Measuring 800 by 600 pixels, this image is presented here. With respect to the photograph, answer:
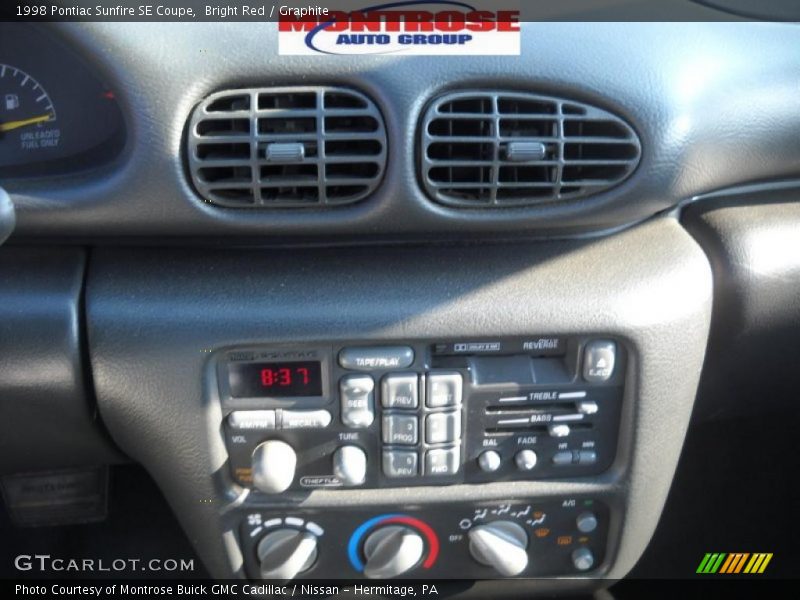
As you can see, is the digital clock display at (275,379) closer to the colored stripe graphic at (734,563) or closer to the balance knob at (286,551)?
the balance knob at (286,551)

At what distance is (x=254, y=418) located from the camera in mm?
1217

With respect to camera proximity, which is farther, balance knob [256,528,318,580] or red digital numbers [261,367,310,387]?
balance knob [256,528,318,580]

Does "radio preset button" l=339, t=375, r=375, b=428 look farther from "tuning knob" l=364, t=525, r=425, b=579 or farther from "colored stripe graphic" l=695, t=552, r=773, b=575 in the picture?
"colored stripe graphic" l=695, t=552, r=773, b=575

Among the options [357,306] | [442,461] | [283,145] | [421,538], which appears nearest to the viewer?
[283,145]

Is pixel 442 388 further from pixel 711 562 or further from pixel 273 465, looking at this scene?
pixel 711 562

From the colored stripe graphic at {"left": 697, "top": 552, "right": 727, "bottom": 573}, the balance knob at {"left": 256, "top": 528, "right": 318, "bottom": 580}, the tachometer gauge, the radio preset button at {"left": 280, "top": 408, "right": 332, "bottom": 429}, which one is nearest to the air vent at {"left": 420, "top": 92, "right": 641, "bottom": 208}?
the radio preset button at {"left": 280, "top": 408, "right": 332, "bottom": 429}

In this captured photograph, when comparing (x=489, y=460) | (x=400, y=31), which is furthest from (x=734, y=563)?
(x=400, y=31)

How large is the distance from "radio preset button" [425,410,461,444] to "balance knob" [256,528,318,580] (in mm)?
282

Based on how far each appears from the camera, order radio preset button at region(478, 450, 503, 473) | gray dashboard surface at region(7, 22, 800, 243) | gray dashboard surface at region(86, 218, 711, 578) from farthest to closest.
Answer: radio preset button at region(478, 450, 503, 473) < gray dashboard surface at region(86, 218, 711, 578) < gray dashboard surface at region(7, 22, 800, 243)

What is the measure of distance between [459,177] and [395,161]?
0.09m

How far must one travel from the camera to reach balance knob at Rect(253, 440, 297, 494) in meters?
1.20

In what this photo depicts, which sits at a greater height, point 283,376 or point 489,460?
point 283,376

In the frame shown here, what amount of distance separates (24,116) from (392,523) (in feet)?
2.61

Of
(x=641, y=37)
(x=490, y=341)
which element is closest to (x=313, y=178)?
(x=490, y=341)
